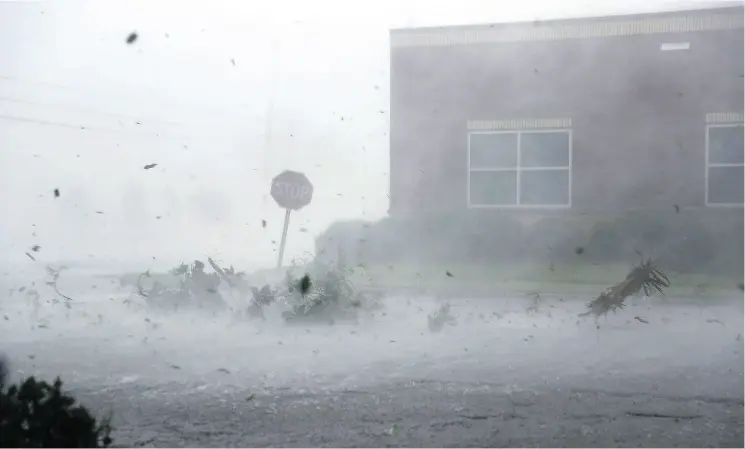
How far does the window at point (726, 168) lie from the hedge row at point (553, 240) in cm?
5

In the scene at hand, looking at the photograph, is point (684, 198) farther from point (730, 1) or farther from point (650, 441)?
point (650, 441)

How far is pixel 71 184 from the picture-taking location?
6.73ft

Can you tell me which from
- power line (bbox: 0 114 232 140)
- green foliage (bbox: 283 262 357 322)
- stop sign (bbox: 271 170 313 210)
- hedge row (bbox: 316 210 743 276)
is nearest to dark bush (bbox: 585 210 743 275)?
hedge row (bbox: 316 210 743 276)

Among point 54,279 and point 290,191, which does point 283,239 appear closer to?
point 290,191

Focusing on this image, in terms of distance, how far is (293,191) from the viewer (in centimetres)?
198

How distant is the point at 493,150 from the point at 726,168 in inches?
27.8

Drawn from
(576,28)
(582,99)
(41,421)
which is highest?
(576,28)

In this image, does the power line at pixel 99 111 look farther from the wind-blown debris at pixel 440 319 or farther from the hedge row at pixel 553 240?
the wind-blown debris at pixel 440 319

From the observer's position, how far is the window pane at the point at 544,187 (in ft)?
6.61

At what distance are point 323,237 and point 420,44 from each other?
0.69 metres

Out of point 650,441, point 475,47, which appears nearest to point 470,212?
point 475,47

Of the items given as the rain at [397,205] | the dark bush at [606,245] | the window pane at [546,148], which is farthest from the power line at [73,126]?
the dark bush at [606,245]

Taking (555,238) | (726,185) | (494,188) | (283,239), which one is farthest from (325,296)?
(726,185)

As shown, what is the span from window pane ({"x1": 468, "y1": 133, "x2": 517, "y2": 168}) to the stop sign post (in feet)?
1.78
